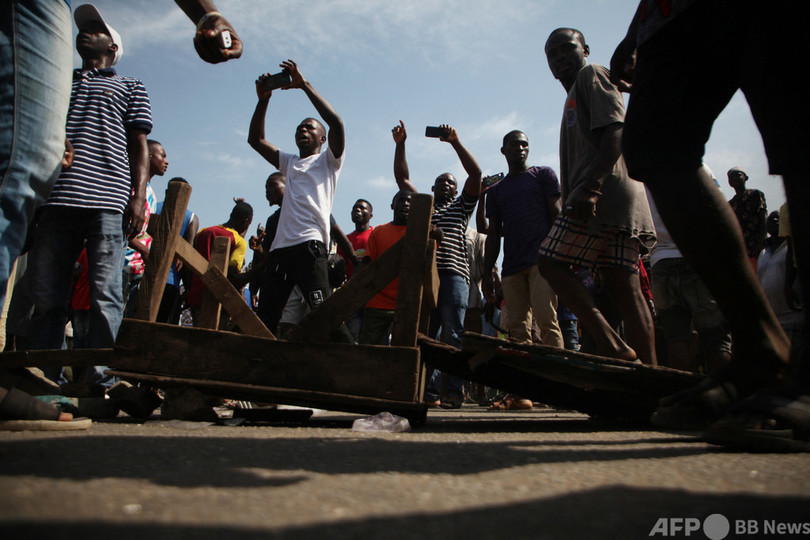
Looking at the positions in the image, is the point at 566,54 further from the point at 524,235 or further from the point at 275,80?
the point at 275,80

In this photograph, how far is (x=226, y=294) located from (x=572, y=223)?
6.29 feet

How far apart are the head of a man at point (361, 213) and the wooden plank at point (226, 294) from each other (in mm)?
4788

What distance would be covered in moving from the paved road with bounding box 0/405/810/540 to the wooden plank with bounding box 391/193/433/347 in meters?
0.84

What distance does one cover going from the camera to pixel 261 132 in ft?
16.9

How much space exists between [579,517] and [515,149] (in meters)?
5.05

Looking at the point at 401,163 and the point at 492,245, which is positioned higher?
the point at 401,163

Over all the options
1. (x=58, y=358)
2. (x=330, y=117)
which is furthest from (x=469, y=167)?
(x=58, y=358)

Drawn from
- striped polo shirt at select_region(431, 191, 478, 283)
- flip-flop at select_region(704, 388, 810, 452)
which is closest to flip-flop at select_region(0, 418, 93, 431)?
flip-flop at select_region(704, 388, 810, 452)

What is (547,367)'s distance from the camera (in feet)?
7.90

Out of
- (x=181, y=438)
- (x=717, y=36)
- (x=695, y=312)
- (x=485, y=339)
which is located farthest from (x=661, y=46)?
(x=695, y=312)

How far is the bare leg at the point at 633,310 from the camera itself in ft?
10.1

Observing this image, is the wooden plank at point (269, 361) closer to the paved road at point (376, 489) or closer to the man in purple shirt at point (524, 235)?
the paved road at point (376, 489)

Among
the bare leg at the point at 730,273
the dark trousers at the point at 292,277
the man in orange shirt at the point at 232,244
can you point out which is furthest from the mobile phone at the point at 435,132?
the bare leg at the point at 730,273

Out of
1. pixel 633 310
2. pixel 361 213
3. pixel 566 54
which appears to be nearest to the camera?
pixel 633 310
